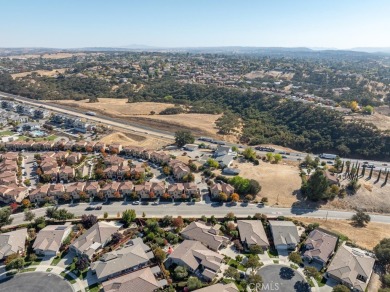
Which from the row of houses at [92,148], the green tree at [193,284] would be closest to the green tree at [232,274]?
the green tree at [193,284]

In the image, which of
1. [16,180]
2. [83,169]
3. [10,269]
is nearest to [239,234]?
[10,269]

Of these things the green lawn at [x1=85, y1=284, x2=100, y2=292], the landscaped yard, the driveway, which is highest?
the green lawn at [x1=85, y1=284, x2=100, y2=292]

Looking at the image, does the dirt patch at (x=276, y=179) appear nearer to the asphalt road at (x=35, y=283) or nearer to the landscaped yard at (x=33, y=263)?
the asphalt road at (x=35, y=283)

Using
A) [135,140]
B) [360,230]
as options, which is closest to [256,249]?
[360,230]

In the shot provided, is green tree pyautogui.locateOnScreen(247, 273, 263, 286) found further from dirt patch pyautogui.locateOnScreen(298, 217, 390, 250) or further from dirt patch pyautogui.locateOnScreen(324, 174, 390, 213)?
dirt patch pyautogui.locateOnScreen(324, 174, 390, 213)

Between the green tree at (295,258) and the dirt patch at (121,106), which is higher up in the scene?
the dirt patch at (121,106)

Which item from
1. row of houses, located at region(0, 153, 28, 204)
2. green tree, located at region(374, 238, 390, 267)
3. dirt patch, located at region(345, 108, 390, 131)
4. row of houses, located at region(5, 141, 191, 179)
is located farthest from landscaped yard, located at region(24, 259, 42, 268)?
dirt patch, located at region(345, 108, 390, 131)
